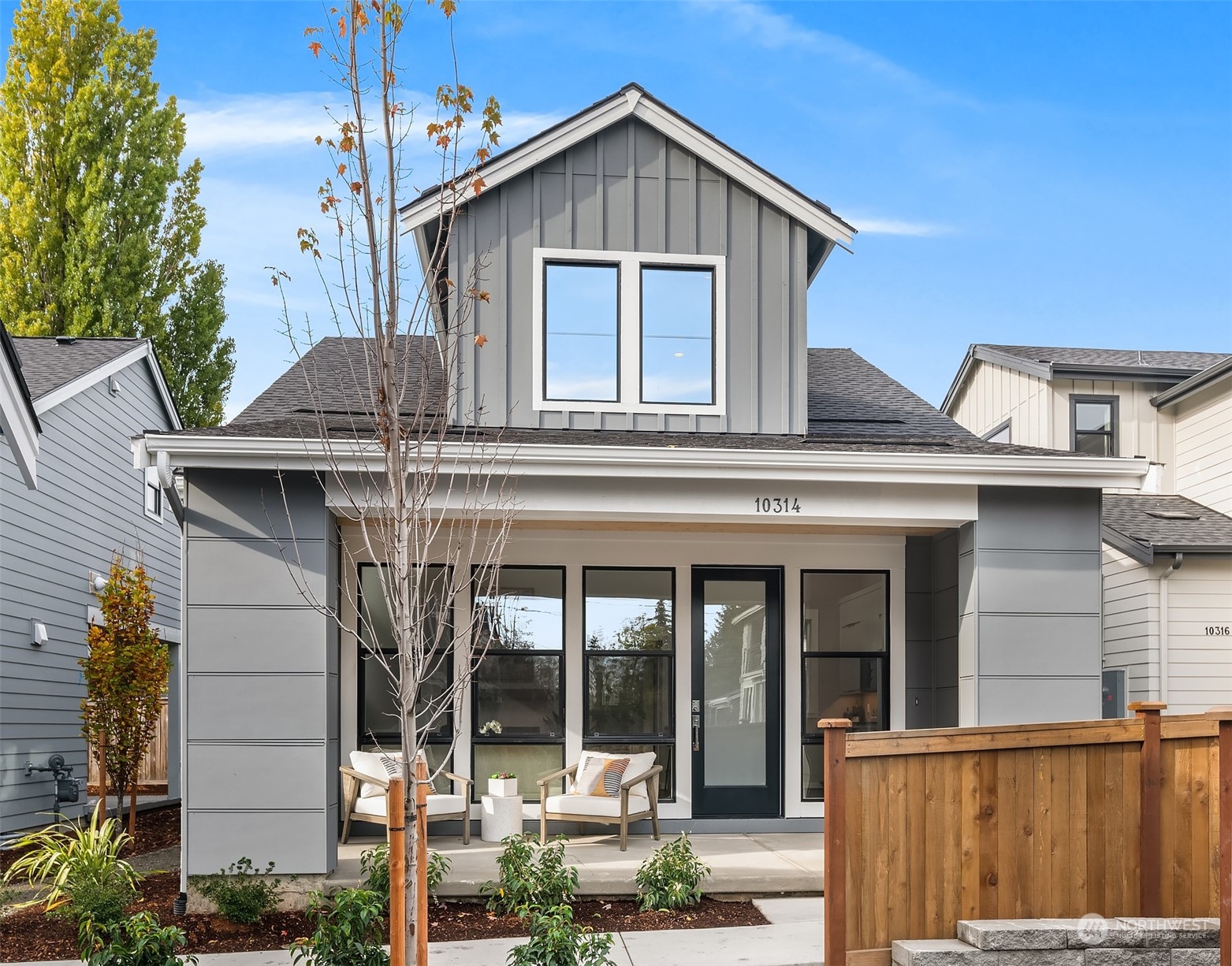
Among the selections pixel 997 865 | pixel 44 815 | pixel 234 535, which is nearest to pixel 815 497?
pixel 997 865

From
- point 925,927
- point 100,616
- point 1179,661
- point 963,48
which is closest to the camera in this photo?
point 925,927

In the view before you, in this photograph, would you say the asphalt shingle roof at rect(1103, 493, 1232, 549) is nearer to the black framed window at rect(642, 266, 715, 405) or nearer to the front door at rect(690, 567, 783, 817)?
the front door at rect(690, 567, 783, 817)

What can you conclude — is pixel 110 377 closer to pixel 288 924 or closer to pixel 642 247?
pixel 642 247

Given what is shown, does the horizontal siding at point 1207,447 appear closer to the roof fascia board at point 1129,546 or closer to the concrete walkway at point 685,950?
the roof fascia board at point 1129,546

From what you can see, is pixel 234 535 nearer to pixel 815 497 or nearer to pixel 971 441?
pixel 815 497

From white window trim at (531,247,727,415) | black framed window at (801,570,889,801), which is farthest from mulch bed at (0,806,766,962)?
white window trim at (531,247,727,415)

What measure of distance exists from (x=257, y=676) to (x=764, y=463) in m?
3.73

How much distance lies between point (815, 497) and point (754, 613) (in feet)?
7.97

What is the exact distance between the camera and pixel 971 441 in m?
9.87

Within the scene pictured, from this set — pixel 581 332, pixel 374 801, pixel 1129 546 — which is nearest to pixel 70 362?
pixel 581 332

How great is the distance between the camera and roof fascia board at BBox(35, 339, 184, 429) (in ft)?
38.8

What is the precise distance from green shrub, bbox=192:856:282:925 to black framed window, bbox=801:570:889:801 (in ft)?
16.3

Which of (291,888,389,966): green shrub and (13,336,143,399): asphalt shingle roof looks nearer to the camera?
(291,888,389,966): green shrub

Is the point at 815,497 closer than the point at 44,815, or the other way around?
the point at 815,497
